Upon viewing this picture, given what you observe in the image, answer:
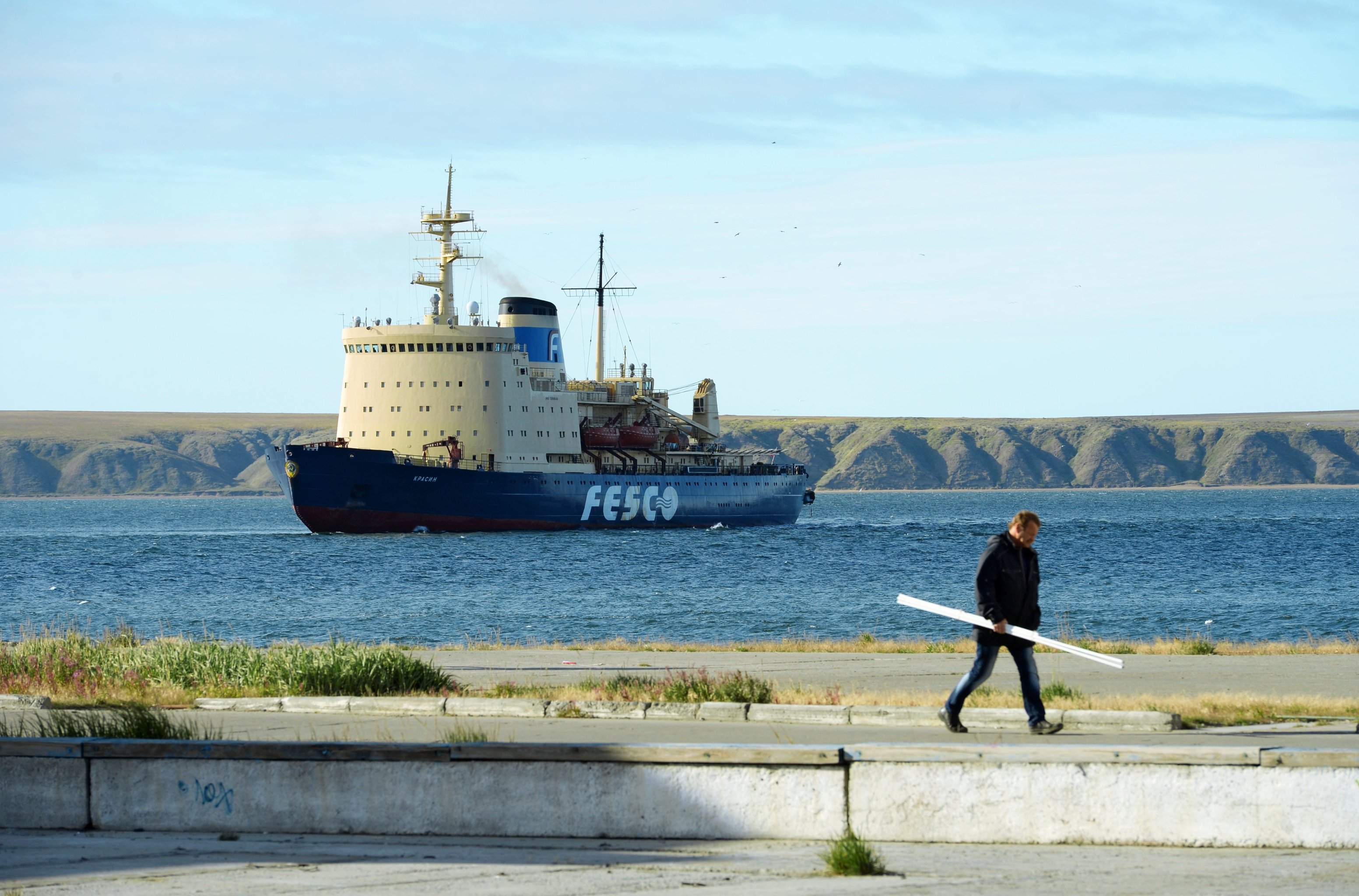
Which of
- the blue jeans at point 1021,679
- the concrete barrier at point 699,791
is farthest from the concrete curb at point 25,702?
the blue jeans at point 1021,679

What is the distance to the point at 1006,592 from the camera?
29.5 ft

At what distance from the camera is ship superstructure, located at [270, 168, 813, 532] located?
5825 cm

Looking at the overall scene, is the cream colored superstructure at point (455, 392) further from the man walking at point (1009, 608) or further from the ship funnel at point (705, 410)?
the man walking at point (1009, 608)

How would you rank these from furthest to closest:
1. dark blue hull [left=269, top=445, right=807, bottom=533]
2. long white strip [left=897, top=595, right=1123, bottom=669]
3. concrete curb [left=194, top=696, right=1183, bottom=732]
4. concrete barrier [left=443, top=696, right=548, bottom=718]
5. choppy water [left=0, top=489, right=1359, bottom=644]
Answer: dark blue hull [left=269, top=445, right=807, bottom=533] → choppy water [left=0, top=489, right=1359, bottom=644] → concrete barrier [left=443, top=696, right=548, bottom=718] → concrete curb [left=194, top=696, right=1183, bottom=732] → long white strip [left=897, top=595, right=1123, bottom=669]

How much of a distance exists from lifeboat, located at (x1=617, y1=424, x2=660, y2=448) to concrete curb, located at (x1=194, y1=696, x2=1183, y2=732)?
5987 cm

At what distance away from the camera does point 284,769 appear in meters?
7.34

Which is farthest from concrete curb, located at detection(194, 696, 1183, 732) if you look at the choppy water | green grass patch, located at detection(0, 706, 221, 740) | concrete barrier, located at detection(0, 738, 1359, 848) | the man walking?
the choppy water

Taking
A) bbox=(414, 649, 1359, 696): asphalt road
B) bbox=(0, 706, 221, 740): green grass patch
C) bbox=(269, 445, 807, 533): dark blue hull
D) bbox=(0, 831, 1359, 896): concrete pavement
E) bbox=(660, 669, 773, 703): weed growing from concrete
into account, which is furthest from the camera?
bbox=(269, 445, 807, 533): dark blue hull

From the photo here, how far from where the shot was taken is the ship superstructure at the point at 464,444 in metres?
58.2

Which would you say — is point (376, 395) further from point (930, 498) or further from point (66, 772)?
point (930, 498)

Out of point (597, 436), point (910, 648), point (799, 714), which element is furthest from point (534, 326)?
point (799, 714)

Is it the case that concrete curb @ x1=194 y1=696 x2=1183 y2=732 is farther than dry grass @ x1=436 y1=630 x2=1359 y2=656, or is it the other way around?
dry grass @ x1=436 y1=630 x2=1359 y2=656

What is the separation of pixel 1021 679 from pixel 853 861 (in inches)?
125

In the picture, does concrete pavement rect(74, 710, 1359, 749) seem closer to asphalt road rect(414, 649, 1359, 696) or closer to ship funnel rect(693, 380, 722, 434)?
asphalt road rect(414, 649, 1359, 696)
